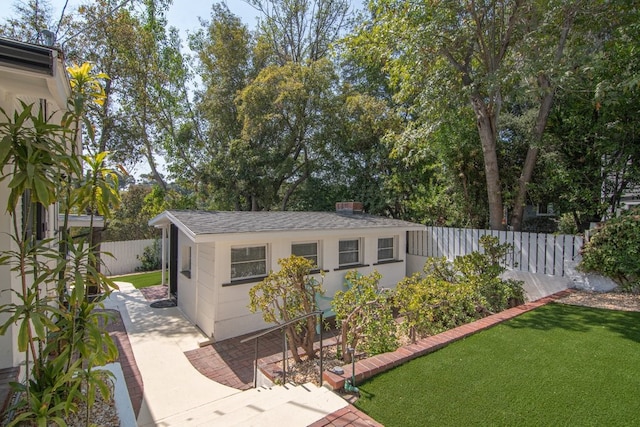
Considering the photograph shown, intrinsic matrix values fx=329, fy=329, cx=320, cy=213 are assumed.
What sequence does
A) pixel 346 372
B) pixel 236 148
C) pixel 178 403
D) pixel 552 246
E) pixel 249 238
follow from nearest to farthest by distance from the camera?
pixel 346 372
pixel 178 403
pixel 249 238
pixel 552 246
pixel 236 148

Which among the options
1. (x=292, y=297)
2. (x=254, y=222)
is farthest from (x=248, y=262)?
(x=292, y=297)

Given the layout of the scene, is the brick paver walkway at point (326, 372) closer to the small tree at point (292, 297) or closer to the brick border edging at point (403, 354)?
the brick border edging at point (403, 354)

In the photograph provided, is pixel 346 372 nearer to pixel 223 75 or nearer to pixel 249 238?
pixel 249 238

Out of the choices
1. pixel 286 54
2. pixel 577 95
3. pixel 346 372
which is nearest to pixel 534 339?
pixel 346 372

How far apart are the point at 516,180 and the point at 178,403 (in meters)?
11.6

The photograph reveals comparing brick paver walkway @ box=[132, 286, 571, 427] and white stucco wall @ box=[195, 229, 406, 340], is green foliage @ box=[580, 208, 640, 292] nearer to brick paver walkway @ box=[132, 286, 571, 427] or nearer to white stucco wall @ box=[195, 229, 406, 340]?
brick paver walkway @ box=[132, 286, 571, 427]

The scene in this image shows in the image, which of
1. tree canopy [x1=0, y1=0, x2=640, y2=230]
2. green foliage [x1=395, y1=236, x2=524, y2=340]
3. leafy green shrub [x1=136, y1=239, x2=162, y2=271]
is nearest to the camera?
green foliage [x1=395, y1=236, x2=524, y2=340]

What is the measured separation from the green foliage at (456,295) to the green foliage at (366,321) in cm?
62

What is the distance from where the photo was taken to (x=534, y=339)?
5281 millimetres

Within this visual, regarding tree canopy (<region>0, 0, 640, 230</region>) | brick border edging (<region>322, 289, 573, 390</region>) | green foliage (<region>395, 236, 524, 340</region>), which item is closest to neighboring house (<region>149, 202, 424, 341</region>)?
green foliage (<region>395, 236, 524, 340</region>)

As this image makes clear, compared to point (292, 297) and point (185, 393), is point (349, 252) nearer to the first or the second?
point (292, 297)

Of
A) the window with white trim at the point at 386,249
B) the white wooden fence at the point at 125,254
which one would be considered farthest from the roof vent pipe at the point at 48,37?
the white wooden fence at the point at 125,254

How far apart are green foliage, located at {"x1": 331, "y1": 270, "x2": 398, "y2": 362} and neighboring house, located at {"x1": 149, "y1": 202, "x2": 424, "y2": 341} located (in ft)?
10.7

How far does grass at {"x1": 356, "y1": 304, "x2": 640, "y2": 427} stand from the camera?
11.0 ft
